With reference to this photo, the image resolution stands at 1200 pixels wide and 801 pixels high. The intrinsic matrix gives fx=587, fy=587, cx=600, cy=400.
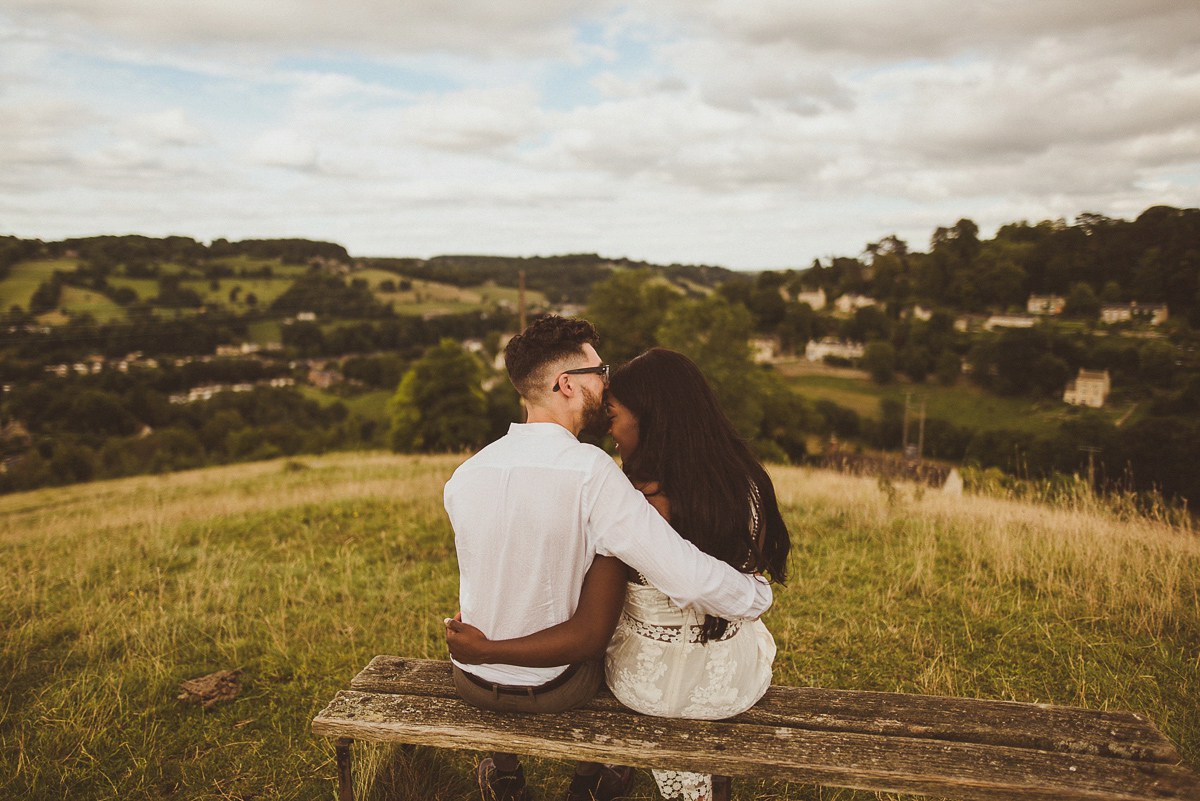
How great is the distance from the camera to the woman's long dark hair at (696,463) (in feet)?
8.07

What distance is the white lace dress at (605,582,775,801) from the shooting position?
255 centimetres

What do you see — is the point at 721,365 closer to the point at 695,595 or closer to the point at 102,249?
the point at 695,595

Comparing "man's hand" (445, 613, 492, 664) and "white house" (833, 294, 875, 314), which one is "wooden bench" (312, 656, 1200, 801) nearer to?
"man's hand" (445, 613, 492, 664)

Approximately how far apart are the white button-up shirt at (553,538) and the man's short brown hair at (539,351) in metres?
0.19

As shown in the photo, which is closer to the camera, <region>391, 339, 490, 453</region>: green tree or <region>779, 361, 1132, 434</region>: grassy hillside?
<region>391, 339, 490, 453</region>: green tree

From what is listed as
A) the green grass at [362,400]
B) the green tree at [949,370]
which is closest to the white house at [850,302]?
the green tree at [949,370]

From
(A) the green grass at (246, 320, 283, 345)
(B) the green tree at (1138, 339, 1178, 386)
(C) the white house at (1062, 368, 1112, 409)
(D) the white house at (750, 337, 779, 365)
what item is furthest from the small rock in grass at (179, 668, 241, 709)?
(A) the green grass at (246, 320, 283, 345)

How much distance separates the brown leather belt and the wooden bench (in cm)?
11

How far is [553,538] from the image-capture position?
2.29 metres

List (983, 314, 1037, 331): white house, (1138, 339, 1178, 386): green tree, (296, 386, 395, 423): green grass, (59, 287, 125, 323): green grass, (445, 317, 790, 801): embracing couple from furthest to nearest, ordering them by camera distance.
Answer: (59, 287, 125, 323): green grass < (296, 386, 395, 423): green grass < (983, 314, 1037, 331): white house < (1138, 339, 1178, 386): green tree < (445, 317, 790, 801): embracing couple

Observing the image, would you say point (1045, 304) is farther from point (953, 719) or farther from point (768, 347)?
point (953, 719)

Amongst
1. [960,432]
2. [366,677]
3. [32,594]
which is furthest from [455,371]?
[960,432]

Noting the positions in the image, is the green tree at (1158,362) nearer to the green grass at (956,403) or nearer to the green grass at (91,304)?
the green grass at (956,403)

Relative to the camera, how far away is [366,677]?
9.73 feet
